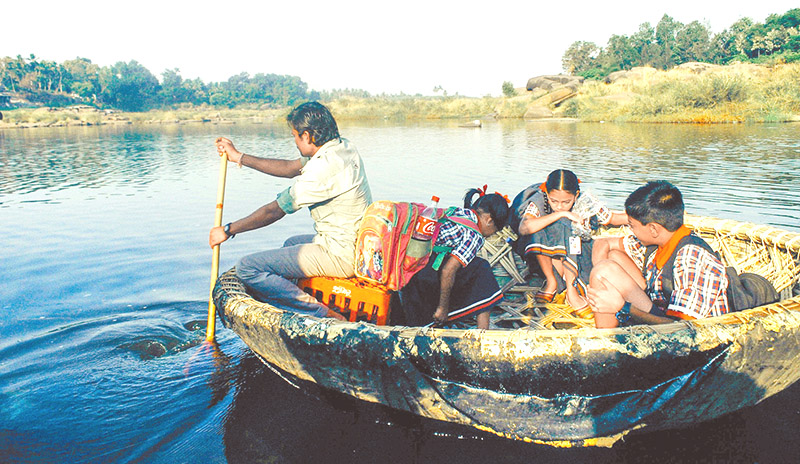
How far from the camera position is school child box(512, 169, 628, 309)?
3.62 metres

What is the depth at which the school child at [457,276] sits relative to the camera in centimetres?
284

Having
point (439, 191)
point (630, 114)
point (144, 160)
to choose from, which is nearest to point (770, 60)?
point (630, 114)

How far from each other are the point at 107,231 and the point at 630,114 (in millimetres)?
Answer: 25048

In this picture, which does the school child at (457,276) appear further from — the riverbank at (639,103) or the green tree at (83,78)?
the green tree at (83,78)

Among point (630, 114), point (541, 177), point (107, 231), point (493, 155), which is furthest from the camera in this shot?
point (630, 114)

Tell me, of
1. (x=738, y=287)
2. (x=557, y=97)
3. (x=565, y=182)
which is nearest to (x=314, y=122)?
(x=565, y=182)

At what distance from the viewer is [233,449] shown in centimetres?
258

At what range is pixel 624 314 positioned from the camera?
2986 millimetres

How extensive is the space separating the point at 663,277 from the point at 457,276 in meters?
1.07

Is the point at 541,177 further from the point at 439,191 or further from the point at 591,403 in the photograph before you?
the point at 591,403

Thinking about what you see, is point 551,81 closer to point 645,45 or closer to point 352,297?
point 645,45

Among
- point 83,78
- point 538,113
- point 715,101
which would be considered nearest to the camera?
point 715,101

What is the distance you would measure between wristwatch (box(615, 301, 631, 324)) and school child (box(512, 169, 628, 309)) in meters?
0.48

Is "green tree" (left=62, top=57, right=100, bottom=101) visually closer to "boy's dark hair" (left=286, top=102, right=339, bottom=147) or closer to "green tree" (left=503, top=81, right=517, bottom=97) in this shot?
"green tree" (left=503, top=81, right=517, bottom=97)
